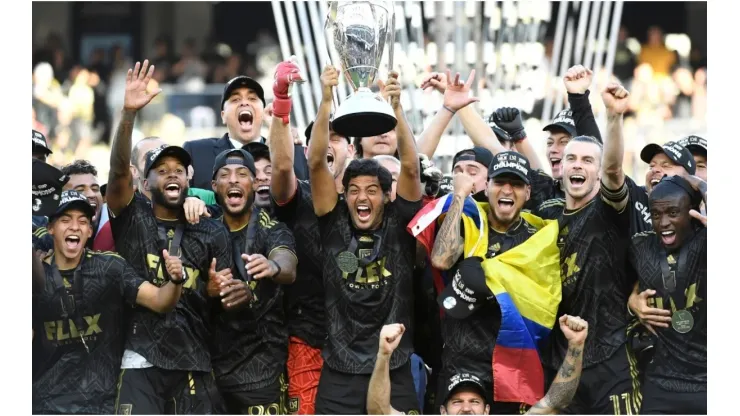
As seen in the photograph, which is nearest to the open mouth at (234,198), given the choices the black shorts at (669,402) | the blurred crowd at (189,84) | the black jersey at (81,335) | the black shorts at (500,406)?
the black jersey at (81,335)

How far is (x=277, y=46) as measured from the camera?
1914 centimetres

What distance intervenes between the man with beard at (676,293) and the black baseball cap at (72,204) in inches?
100

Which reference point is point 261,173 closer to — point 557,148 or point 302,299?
point 302,299

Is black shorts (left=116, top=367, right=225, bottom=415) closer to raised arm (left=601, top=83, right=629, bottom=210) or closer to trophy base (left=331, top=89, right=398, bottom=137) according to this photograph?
trophy base (left=331, top=89, right=398, bottom=137)

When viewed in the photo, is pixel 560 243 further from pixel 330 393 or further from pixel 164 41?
pixel 164 41

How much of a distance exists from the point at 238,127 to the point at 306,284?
1049 millimetres

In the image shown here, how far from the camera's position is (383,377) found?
7.72 metres

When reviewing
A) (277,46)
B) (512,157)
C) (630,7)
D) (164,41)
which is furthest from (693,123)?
(512,157)

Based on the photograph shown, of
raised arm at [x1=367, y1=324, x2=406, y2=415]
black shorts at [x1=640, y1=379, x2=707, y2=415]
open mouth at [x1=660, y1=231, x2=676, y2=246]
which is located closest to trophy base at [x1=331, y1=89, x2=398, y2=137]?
raised arm at [x1=367, y1=324, x2=406, y2=415]

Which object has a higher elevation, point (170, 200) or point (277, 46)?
point (277, 46)

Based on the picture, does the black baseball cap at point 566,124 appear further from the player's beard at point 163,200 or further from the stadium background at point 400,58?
the stadium background at point 400,58

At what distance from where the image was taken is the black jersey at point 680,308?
25.1ft

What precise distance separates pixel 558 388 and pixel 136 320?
196 centimetres

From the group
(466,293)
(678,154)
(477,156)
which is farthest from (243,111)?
(678,154)
